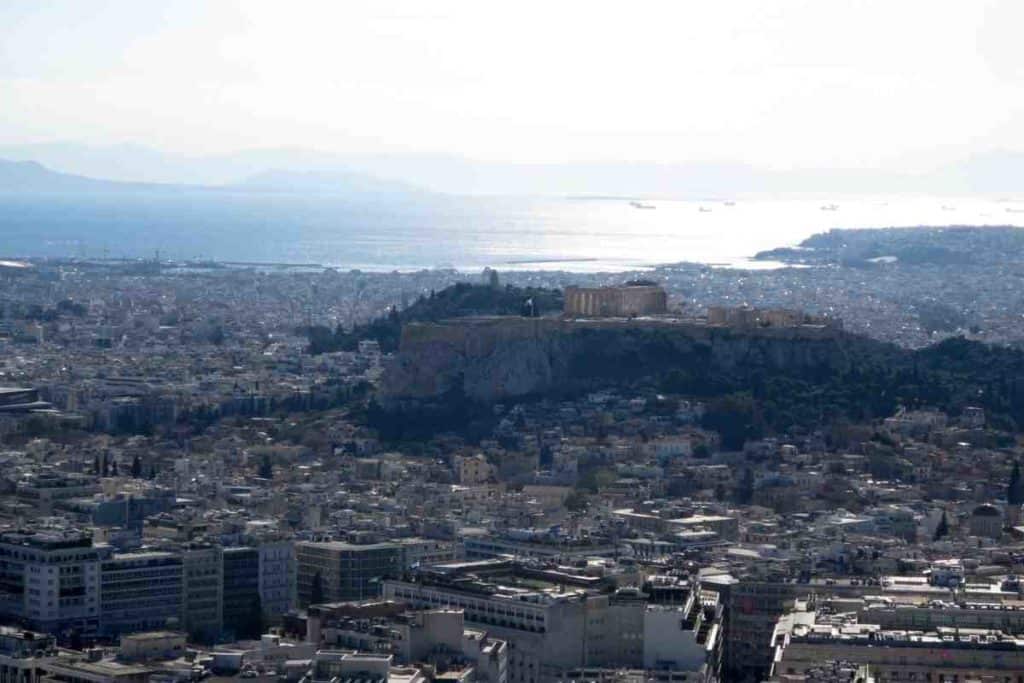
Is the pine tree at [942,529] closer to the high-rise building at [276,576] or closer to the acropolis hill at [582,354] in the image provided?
the high-rise building at [276,576]

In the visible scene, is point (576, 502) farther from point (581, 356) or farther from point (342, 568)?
point (581, 356)

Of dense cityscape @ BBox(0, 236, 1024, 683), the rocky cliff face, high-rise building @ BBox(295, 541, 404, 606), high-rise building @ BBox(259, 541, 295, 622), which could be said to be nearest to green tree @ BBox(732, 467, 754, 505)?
dense cityscape @ BBox(0, 236, 1024, 683)

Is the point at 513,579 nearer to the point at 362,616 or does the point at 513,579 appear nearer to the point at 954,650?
the point at 362,616

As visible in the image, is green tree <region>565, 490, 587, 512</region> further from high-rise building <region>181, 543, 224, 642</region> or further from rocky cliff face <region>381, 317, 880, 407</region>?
rocky cliff face <region>381, 317, 880, 407</region>

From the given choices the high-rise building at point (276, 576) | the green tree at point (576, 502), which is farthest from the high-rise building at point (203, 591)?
the green tree at point (576, 502)

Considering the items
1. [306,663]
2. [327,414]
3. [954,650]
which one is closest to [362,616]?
[306,663]

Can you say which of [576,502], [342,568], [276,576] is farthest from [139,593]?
Result: [576,502]
